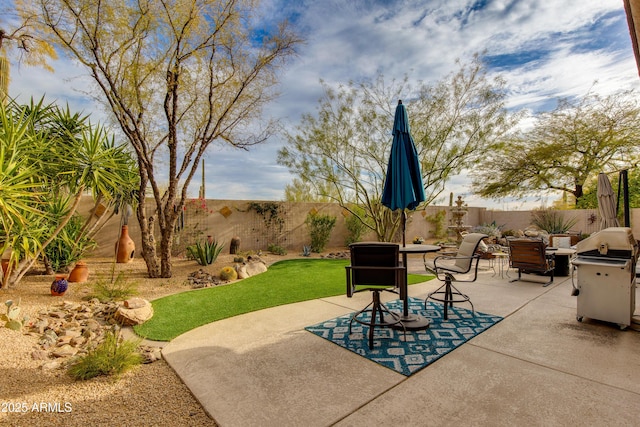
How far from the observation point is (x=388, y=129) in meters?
9.20

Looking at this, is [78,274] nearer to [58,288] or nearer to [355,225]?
[58,288]

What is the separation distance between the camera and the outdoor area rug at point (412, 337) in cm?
259

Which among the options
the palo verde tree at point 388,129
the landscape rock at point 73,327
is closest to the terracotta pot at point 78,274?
the landscape rock at point 73,327

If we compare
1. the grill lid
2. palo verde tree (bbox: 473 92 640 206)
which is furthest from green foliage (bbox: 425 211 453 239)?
the grill lid

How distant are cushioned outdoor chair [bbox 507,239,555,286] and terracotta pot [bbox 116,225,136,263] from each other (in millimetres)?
8856

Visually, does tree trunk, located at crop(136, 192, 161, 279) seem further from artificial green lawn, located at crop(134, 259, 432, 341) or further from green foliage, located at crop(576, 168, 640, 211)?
green foliage, located at crop(576, 168, 640, 211)

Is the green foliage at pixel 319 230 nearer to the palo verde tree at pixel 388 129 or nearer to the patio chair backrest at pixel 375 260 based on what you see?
the palo verde tree at pixel 388 129

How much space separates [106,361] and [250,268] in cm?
449

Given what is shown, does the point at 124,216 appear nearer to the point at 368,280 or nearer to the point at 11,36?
the point at 11,36

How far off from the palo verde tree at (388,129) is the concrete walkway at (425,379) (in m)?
6.67

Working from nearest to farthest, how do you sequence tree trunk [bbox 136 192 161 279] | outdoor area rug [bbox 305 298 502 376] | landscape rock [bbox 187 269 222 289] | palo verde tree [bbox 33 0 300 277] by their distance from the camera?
1. outdoor area rug [bbox 305 298 502 376]
2. palo verde tree [bbox 33 0 300 277]
3. landscape rock [bbox 187 269 222 289]
4. tree trunk [bbox 136 192 161 279]

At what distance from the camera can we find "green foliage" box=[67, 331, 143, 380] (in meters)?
2.28

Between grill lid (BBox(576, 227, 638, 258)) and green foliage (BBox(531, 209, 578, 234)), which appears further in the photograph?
green foliage (BBox(531, 209, 578, 234))

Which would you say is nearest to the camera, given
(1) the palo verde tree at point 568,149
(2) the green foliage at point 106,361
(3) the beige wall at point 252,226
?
(2) the green foliage at point 106,361
